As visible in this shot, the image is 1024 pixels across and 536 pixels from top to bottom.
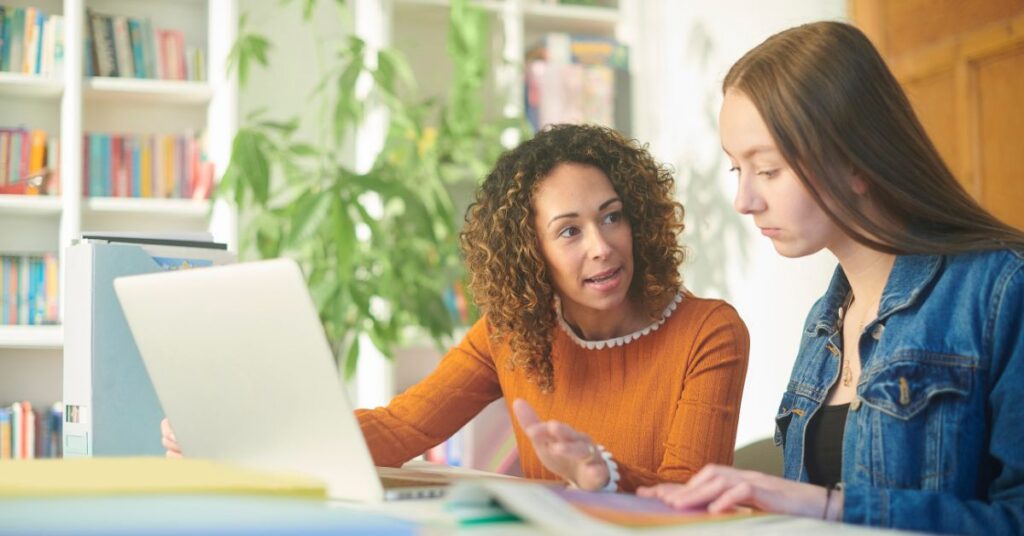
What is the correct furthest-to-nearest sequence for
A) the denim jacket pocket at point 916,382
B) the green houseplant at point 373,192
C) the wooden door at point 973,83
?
the green houseplant at point 373,192 < the wooden door at point 973,83 < the denim jacket pocket at point 916,382

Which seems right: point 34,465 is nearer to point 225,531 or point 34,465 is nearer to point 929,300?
point 225,531

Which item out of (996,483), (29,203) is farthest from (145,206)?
(996,483)

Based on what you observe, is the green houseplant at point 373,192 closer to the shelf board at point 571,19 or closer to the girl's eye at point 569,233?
the shelf board at point 571,19

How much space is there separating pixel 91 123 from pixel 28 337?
2.55 ft

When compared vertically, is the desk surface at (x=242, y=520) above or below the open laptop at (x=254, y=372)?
below

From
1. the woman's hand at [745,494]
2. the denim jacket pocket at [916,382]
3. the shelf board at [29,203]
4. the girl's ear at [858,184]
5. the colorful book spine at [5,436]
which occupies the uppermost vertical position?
the shelf board at [29,203]

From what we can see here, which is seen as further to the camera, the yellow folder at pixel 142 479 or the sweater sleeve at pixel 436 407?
the sweater sleeve at pixel 436 407

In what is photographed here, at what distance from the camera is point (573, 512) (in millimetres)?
825

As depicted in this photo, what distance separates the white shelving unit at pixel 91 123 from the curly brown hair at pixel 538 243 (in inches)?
73.4

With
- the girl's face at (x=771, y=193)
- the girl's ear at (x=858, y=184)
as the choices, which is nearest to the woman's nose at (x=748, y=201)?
the girl's face at (x=771, y=193)

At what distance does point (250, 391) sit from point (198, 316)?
99 millimetres

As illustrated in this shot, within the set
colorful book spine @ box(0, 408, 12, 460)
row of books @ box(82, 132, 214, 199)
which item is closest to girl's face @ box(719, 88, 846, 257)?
row of books @ box(82, 132, 214, 199)

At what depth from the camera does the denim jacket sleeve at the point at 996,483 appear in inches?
40.7

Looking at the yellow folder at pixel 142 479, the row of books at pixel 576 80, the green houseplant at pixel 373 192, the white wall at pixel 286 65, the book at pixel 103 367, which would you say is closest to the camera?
the yellow folder at pixel 142 479
